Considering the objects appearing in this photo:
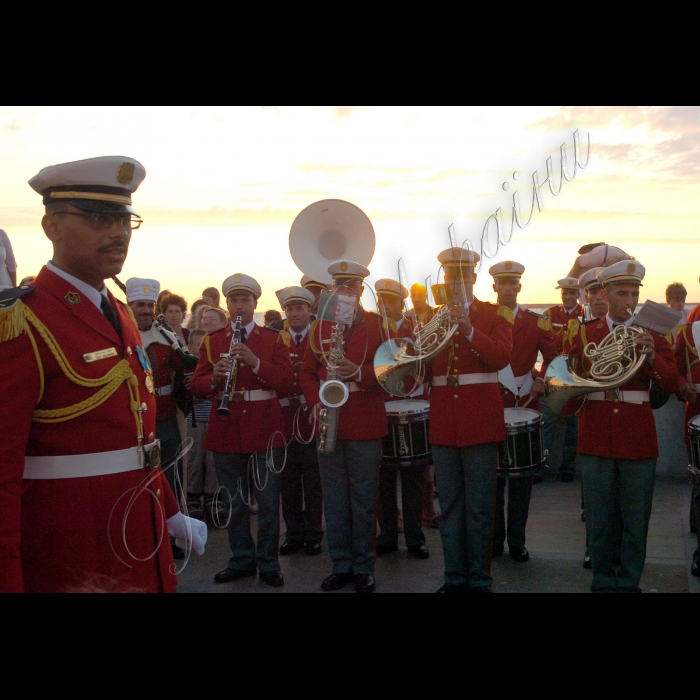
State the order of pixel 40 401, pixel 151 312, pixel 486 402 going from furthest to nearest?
pixel 151 312
pixel 486 402
pixel 40 401

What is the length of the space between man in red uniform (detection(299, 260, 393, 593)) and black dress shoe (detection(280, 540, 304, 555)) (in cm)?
119

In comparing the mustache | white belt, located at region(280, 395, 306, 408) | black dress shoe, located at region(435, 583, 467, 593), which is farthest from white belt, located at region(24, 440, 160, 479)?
white belt, located at region(280, 395, 306, 408)

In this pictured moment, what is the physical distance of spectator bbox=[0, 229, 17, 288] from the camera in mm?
3725

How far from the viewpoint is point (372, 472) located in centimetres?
548

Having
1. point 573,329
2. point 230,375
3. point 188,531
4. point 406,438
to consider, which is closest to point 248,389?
point 230,375

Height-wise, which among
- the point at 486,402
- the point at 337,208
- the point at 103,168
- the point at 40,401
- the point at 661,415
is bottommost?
the point at 661,415

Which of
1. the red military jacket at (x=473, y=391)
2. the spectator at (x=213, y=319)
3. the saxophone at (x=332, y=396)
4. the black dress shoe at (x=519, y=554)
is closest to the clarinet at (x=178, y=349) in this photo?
the spectator at (x=213, y=319)

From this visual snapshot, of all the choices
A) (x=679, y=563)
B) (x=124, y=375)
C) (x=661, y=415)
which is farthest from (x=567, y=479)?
(x=124, y=375)

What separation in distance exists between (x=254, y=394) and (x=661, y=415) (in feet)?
18.0

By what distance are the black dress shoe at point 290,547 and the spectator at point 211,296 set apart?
375 centimetres

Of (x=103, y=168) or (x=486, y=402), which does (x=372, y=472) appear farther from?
(x=103, y=168)

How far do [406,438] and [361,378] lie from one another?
0.84 metres

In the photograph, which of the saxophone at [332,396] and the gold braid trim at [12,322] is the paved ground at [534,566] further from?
the gold braid trim at [12,322]

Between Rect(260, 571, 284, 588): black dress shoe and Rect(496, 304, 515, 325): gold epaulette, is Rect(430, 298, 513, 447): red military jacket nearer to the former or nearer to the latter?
Rect(496, 304, 515, 325): gold epaulette
